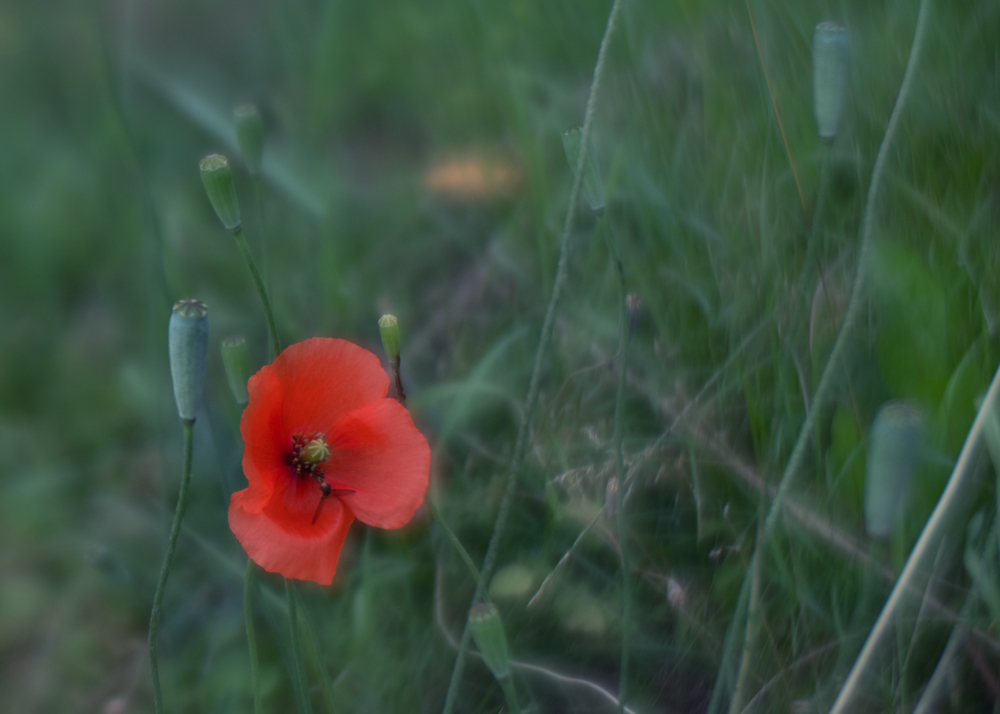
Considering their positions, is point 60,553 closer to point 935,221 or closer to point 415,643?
point 415,643

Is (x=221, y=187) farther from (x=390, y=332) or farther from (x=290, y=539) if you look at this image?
(x=290, y=539)

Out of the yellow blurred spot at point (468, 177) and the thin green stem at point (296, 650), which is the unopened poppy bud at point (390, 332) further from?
the yellow blurred spot at point (468, 177)

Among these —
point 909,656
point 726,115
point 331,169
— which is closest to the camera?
point 909,656

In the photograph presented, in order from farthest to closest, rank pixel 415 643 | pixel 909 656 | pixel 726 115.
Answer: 1. pixel 726 115
2. pixel 415 643
3. pixel 909 656

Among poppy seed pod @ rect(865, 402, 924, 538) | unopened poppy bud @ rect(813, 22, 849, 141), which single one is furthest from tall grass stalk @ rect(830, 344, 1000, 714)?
unopened poppy bud @ rect(813, 22, 849, 141)

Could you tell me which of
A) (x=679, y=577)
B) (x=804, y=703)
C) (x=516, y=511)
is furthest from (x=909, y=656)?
(x=516, y=511)

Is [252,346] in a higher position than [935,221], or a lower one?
lower
